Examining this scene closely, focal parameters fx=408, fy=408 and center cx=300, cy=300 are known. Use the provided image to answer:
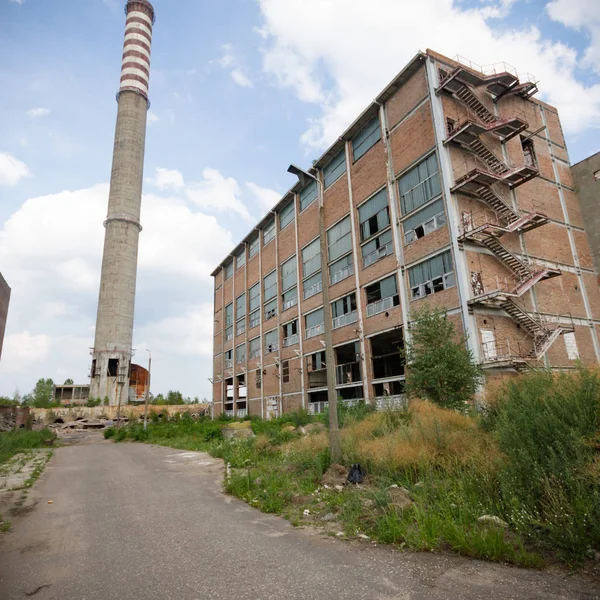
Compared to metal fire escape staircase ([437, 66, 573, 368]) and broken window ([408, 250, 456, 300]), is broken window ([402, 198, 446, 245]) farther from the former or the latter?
broken window ([408, 250, 456, 300])

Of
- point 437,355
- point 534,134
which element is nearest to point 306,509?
point 437,355

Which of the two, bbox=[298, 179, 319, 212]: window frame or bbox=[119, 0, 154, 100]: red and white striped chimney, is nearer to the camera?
bbox=[298, 179, 319, 212]: window frame

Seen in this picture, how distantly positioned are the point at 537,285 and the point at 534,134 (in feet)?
32.6

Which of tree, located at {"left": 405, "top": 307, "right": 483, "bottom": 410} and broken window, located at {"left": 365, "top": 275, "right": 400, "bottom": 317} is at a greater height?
broken window, located at {"left": 365, "top": 275, "right": 400, "bottom": 317}

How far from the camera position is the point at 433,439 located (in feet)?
29.0

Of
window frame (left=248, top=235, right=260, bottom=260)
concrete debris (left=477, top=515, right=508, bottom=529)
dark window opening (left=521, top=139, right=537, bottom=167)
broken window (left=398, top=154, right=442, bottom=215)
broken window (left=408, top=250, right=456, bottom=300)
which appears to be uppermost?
window frame (left=248, top=235, right=260, bottom=260)

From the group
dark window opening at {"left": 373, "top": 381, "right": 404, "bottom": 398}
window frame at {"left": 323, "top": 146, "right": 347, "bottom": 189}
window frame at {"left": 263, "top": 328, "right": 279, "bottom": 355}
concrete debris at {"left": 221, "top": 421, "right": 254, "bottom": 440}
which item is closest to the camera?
concrete debris at {"left": 221, "top": 421, "right": 254, "bottom": 440}

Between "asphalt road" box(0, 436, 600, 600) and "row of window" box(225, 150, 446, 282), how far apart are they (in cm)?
1909

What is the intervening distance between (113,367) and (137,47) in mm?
44265

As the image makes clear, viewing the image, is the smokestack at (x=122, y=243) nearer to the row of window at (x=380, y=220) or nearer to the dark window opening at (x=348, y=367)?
the row of window at (x=380, y=220)

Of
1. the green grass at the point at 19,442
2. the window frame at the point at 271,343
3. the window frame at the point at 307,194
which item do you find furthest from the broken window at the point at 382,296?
the green grass at the point at 19,442

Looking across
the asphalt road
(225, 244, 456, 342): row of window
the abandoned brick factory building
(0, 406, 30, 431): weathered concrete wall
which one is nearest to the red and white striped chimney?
(225, 244, 456, 342): row of window

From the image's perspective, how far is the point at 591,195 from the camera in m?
26.5

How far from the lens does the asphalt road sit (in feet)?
14.6
